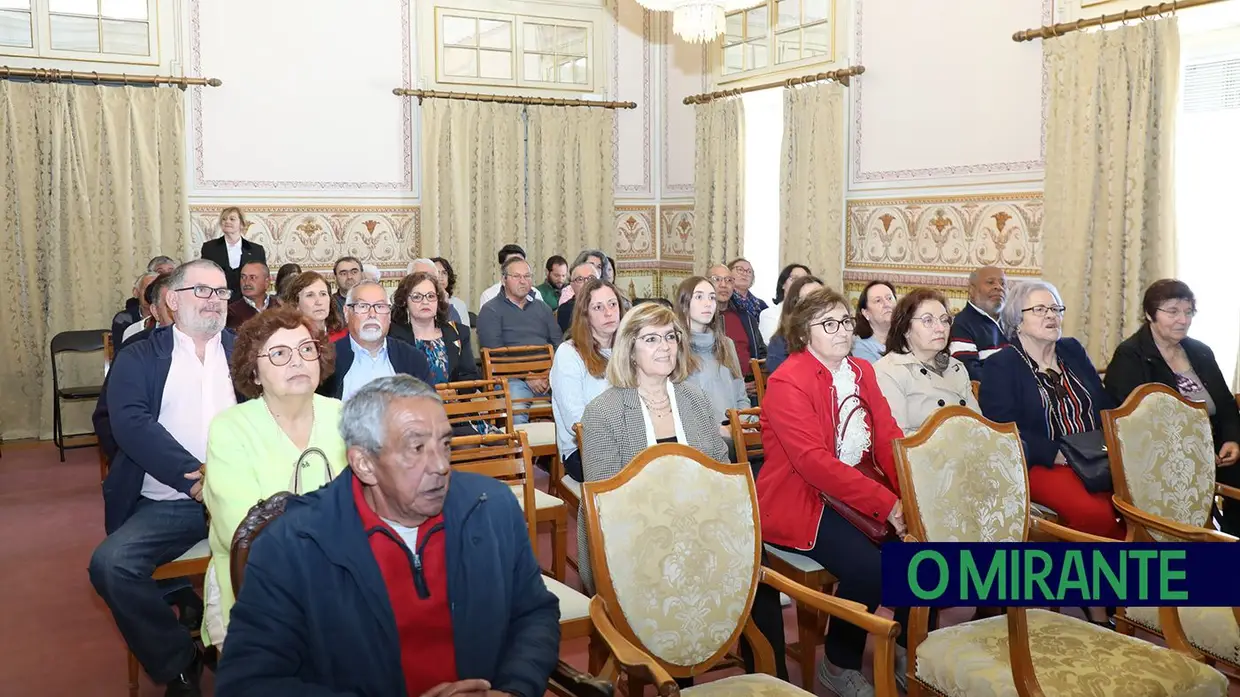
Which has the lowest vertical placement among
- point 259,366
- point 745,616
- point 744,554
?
point 745,616

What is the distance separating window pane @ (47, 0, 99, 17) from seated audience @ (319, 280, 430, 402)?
491 cm

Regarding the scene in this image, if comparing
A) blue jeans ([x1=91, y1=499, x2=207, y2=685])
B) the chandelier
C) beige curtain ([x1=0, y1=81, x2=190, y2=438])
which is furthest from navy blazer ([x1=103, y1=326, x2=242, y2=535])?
beige curtain ([x1=0, y1=81, x2=190, y2=438])

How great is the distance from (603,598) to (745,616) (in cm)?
40

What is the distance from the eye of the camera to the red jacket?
122 inches

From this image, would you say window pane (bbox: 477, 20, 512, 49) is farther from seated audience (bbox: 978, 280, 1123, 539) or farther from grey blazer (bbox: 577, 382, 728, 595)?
grey blazer (bbox: 577, 382, 728, 595)

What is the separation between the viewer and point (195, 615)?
3604mm

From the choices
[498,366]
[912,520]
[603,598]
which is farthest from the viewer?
[498,366]

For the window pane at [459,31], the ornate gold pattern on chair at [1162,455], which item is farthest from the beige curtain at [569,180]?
the ornate gold pattern on chair at [1162,455]

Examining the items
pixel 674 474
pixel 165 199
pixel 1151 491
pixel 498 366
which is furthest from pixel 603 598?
pixel 165 199

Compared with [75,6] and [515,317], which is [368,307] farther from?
[75,6]

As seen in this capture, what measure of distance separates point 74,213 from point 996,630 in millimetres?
7128

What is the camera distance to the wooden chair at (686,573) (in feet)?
7.73

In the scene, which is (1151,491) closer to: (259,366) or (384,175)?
(259,366)

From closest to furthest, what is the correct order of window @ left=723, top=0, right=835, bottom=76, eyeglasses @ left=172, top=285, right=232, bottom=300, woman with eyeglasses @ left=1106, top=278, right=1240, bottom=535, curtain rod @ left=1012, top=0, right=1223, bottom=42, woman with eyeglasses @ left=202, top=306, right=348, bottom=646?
woman with eyeglasses @ left=202, top=306, right=348, bottom=646
eyeglasses @ left=172, top=285, right=232, bottom=300
woman with eyeglasses @ left=1106, top=278, right=1240, bottom=535
curtain rod @ left=1012, top=0, right=1223, bottom=42
window @ left=723, top=0, right=835, bottom=76
